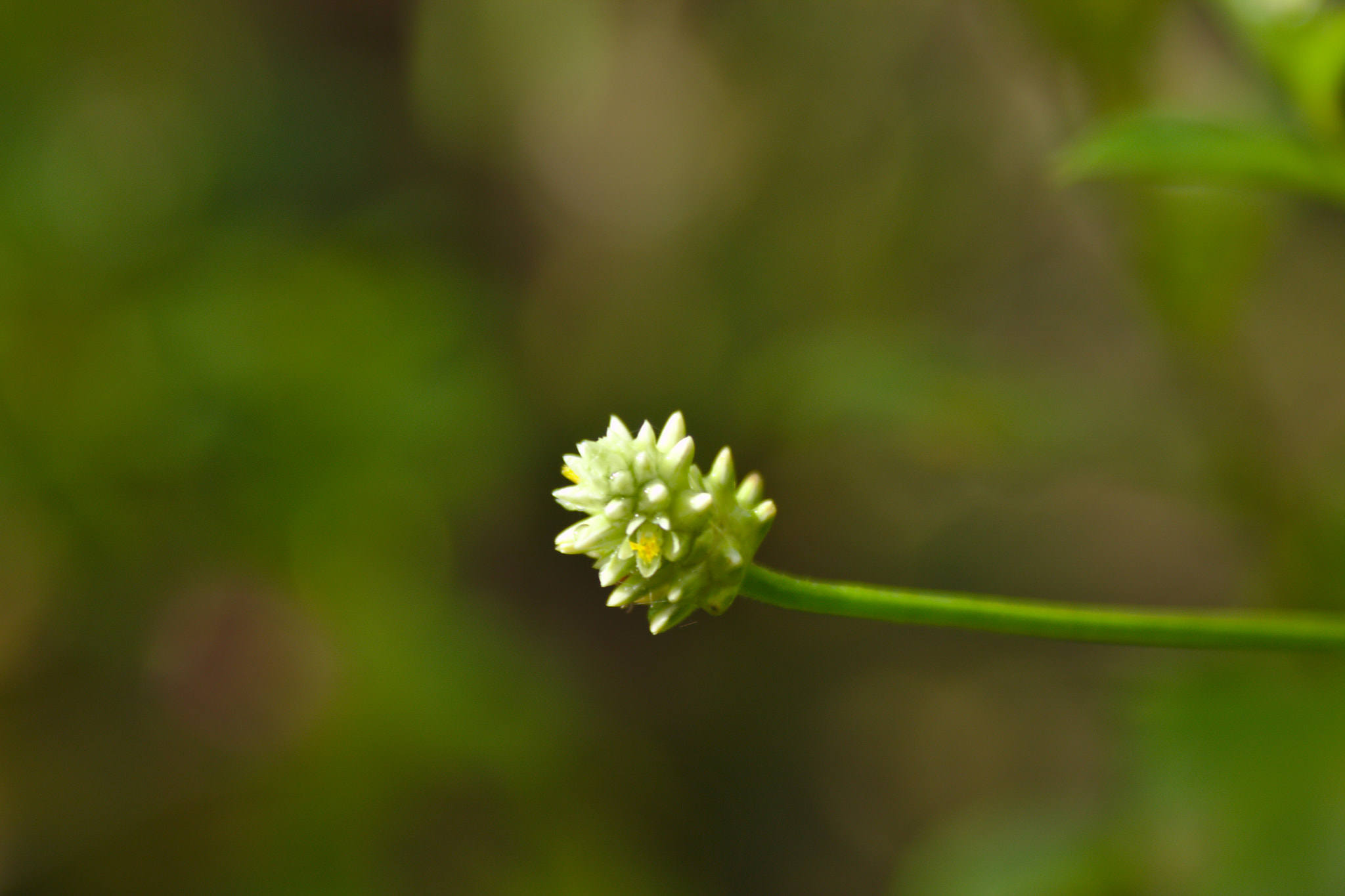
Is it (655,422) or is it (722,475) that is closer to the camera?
(722,475)

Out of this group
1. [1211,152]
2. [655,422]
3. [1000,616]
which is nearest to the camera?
[1000,616]

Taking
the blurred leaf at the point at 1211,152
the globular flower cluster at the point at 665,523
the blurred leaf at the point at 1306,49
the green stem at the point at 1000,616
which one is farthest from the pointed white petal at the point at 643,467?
the blurred leaf at the point at 1306,49

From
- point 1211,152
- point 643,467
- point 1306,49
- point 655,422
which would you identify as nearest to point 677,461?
point 643,467

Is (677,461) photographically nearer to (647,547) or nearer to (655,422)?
(647,547)

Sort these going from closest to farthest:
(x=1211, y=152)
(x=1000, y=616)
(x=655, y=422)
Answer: (x=1000, y=616), (x=1211, y=152), (x=655, y=422)

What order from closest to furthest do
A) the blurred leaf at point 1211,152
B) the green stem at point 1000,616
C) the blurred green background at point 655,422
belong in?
the green stem at point 1000,616 < the blurred leaf at point 1211,152 < the blurred green background at point 655,422

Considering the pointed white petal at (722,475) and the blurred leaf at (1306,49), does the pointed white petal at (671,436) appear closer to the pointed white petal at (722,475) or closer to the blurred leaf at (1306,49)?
the pointed white petal at (722,475)
